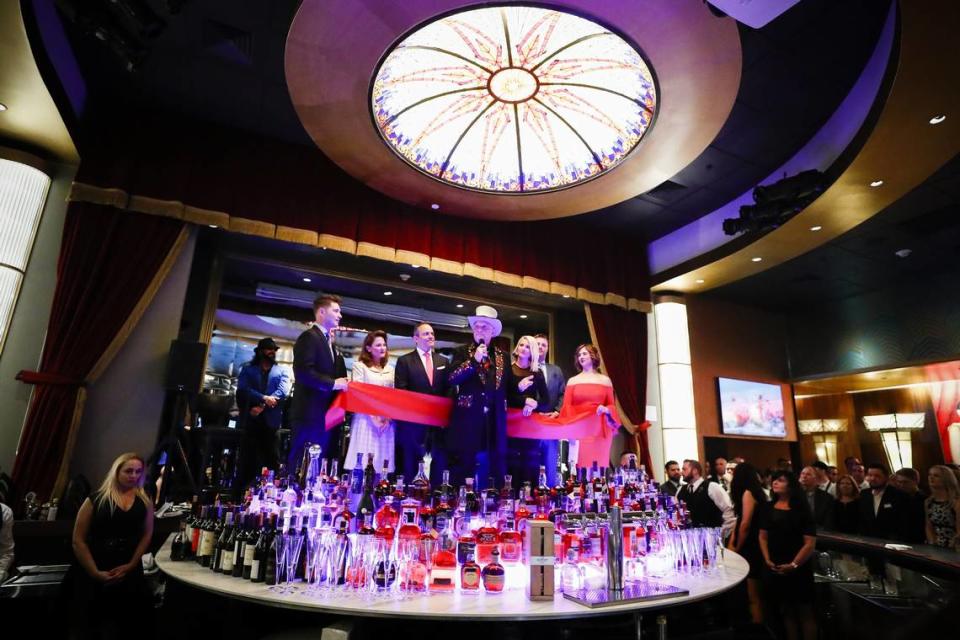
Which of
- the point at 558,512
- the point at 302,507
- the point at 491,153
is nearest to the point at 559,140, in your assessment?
the point at 491,153

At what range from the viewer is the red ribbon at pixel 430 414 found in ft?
11.8

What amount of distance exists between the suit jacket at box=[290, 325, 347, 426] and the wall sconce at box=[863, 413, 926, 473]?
10.9m

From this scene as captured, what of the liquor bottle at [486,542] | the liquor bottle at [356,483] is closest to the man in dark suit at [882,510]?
the liquor bottle at [486,542]

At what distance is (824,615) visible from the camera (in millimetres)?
4059

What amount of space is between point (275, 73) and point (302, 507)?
14.4 ft

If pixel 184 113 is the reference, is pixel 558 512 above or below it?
below

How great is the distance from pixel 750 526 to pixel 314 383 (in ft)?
11.1

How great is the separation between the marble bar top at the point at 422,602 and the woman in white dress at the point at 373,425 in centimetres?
157

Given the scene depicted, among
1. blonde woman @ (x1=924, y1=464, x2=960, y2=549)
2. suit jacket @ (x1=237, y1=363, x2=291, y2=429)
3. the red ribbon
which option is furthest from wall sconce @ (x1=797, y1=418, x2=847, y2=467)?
suit jacket @ (x1=237, y1=363, x2=291, y2=429)

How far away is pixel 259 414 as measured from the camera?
5016 millimetres

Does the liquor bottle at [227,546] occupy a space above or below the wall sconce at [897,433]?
below

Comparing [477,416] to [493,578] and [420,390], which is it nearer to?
[420,390]

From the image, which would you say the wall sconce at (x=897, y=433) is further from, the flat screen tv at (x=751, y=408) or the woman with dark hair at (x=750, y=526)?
the woman with dark hair at (x=750, y=526)

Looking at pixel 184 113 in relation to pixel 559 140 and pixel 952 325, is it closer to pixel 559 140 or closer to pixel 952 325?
pixel 559 140
